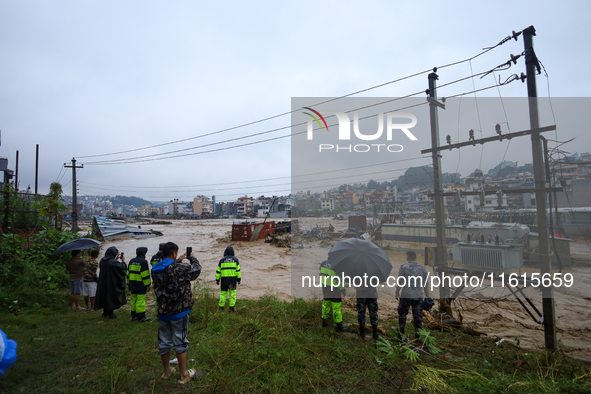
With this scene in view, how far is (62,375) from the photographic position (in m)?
3.82

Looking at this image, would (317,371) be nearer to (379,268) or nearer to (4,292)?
(379,268)

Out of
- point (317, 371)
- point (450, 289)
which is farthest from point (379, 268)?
point (450, 289)

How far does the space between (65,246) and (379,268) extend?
23.5ft

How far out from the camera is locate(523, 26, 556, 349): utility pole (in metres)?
5.04

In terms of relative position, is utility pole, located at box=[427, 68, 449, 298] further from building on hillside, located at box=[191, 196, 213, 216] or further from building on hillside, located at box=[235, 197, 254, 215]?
building on hillside, located at box=[191, 196, 213, 216]

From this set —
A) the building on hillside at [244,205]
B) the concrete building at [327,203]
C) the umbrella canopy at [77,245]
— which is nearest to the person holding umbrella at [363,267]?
the umbrella canopy at [77,245]

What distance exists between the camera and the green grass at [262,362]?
3650mm

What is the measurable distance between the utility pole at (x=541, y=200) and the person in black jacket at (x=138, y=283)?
7.55 meters

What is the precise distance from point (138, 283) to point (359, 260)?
4663 millimetres

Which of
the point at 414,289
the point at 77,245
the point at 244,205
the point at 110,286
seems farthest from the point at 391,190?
the point at 244,205

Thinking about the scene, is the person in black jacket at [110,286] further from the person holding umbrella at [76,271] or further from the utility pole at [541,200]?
the utility pole at [541,200]

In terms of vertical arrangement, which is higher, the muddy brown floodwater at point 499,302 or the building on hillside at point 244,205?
the building on hillside at point 244,205

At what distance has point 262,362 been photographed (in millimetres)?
4281

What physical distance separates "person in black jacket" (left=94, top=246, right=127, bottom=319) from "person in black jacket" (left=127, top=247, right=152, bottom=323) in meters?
0.47
